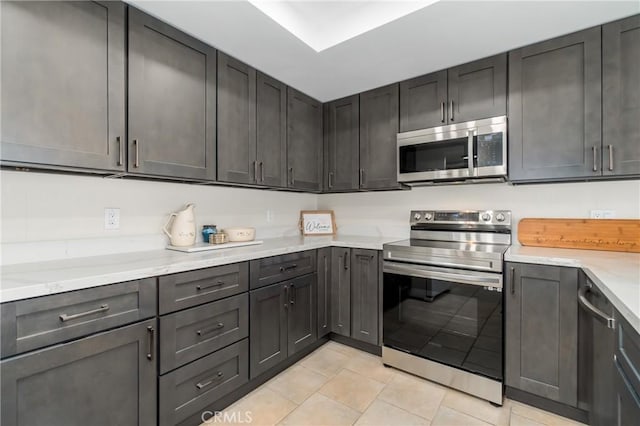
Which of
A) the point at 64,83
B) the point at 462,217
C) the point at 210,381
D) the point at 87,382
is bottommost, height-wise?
the point at 210,381

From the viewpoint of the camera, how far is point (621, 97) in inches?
67.9

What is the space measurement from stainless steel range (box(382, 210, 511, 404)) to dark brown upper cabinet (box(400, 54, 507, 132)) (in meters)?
0.79

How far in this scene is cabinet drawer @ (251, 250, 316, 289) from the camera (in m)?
1.91

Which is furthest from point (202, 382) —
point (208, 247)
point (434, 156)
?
point (434, 156)

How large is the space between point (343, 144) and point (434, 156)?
892 millimetres

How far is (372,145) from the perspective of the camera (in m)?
2.65

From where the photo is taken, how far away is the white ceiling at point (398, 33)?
1611 mm

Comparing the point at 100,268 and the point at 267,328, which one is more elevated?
the point at 100,268

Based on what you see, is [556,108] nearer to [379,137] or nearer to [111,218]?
[379,137]

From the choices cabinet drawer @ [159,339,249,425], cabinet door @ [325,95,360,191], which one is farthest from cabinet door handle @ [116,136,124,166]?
cabinet door @ [325,95,360,191]

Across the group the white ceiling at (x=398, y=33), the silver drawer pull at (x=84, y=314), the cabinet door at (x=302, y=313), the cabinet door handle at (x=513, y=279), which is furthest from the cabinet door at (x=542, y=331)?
the silver drawer pull at (x=84, y=314)

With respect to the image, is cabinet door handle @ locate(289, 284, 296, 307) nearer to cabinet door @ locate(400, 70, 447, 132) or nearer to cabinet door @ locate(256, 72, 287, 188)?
cabinet door @ locate(256, 72, 287, 188)

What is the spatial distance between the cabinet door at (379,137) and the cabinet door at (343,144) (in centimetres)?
6

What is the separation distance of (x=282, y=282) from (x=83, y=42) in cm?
173
